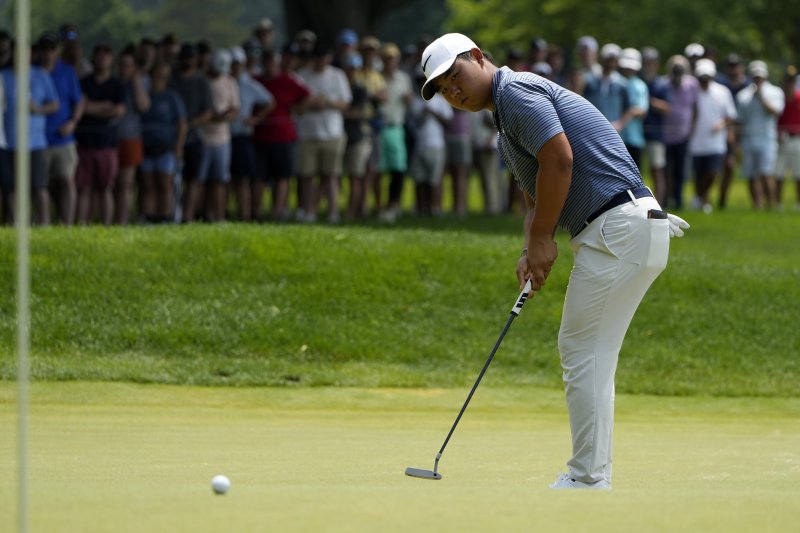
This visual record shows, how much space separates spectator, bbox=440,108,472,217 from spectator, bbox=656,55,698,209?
3002 mm

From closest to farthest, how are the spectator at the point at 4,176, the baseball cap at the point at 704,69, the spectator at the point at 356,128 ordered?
the spectator at the point at 4,176 → the spectator at the point at 356,128 → the baseball cap at the point at 704,69

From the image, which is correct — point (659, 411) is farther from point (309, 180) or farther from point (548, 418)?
point (309, 180)

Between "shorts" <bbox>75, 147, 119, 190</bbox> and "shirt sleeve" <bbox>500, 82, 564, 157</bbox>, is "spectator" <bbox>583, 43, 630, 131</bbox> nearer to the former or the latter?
"shorts" <bbox>75, 147, 119, 190</bbox>

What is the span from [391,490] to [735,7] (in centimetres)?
4360

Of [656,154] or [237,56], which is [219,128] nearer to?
[237,56]

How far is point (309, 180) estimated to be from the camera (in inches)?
747

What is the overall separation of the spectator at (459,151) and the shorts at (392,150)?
0.81m

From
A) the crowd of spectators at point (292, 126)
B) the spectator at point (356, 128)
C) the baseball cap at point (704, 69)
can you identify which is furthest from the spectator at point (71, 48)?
the baseball cap at point (704, 69)

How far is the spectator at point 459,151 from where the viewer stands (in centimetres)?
2041

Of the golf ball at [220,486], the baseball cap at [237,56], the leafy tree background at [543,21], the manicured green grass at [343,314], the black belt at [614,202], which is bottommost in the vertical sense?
the manicured green grass at [343,314]

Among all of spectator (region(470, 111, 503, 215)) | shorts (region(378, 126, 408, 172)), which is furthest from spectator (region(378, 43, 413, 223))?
spectator (region(470, 111, 503, 215))

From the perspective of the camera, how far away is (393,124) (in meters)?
19.7

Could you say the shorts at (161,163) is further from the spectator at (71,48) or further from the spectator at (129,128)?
the spectator at (71,48)

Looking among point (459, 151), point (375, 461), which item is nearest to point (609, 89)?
point (459, 151)
